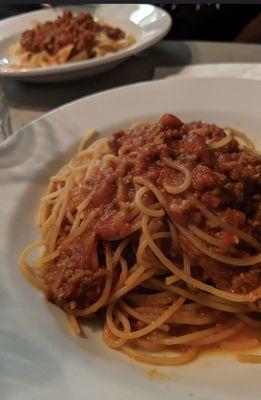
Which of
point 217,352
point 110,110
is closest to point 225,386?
point 217,352

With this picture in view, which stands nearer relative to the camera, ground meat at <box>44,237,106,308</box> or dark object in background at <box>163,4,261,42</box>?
ground meat at <box>44,237,106,308</box>

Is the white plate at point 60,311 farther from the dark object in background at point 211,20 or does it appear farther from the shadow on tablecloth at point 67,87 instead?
the dark object in background at point 211,20

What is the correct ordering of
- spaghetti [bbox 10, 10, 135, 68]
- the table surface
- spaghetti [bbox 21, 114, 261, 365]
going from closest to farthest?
1. spaghetti [bbox 21, 114, 261, 365]
2. the table surface
3. spaghetti [bbox 10, 10, 135, 68]

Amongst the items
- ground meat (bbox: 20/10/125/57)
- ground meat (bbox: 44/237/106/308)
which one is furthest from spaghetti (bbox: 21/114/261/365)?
ground meat (bbox: 20/10/125/57)

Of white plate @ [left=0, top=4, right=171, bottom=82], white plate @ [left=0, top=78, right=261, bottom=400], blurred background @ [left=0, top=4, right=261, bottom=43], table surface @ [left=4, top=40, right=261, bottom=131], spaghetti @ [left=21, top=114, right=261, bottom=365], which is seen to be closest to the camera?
white plate @ [left=0, top=78, right=261, bottom=400]

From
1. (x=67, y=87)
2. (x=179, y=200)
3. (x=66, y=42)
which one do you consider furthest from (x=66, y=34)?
(x=179, y=200)

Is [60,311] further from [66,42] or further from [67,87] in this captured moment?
[66,42]

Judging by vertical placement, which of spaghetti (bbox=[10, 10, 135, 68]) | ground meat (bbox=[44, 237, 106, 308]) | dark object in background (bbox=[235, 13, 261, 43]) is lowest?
ground meat (bbox=[44, 237, 106, 308])

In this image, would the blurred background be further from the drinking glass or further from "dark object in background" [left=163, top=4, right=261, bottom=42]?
the drinking glass

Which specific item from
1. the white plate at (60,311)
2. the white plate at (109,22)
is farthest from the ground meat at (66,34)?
the white plate at (60,311)
